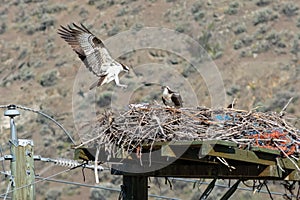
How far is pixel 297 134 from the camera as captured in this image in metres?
6.54

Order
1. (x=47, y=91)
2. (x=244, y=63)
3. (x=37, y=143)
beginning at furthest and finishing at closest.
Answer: (x=47, y=91)
(x=244, y=63)
(x=37, y=143)

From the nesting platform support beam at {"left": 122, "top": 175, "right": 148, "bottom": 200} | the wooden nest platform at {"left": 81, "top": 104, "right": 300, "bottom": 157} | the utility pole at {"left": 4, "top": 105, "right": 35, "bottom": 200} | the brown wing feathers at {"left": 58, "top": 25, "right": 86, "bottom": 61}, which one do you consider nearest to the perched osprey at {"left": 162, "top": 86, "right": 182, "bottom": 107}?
the wooden nest platform at {"left": 81, "top": 104, "right": 300, "bottom": 157}

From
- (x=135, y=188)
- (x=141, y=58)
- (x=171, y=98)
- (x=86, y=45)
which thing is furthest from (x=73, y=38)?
(x=141, y=58)

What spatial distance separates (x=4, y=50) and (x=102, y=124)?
3309 centimetres

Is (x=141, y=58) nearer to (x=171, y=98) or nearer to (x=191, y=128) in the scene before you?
(x=171, y=98)

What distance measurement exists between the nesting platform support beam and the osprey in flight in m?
1.59

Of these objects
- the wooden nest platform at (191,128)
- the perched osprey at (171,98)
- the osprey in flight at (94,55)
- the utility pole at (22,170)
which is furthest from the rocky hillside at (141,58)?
the wooden nest platform at (191,128)

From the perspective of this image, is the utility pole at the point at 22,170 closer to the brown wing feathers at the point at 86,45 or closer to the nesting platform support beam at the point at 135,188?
the nesting platform support beam at the point at 135,188

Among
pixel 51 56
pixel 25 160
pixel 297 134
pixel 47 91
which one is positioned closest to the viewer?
pixel 297 134

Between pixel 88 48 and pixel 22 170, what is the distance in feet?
5.12

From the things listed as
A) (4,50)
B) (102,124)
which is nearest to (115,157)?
(102,124)

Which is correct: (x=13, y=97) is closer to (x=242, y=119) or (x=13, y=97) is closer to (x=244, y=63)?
(x=244, y=63)

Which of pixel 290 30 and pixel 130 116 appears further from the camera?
pixel 290 30

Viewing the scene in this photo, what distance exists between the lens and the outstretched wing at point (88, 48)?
829 centimetres
